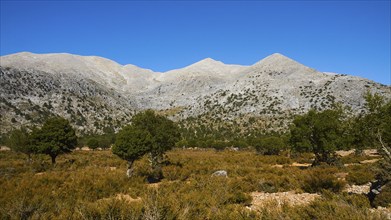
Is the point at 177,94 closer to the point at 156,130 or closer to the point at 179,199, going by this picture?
the point at 156,130

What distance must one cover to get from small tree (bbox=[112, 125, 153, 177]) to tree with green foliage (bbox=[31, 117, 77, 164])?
12555 mm

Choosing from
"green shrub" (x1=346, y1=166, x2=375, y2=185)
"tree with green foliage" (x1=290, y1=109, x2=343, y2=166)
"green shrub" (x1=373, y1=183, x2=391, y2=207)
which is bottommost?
"green shrub" (x1=346, y1=166, x2=375, y2=185)

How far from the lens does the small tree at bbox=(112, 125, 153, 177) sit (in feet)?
83.9

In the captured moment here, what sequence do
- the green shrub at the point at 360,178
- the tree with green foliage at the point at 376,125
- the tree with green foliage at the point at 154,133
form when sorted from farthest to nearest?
the tree with green foliage at the point at 154,133
the green shrub at the point at 360,178
the tree with green foliage at the point at 376,125

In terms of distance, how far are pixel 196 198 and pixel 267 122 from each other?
84.8 meters

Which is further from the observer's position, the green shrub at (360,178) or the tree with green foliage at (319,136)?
the tree with green foliage at (319,136)

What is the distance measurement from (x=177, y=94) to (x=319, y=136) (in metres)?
121

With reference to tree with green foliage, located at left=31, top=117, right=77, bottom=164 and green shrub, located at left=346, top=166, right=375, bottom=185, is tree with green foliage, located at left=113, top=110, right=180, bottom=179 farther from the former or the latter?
green shrub, located at left=346, top=166, right=375, bottom=185

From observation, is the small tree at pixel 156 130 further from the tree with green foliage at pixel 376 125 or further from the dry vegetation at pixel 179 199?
the tree with green foliage at pixel 376 125

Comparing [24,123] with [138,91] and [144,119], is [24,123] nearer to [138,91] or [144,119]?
[144,119]

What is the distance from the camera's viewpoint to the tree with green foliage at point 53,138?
113ft

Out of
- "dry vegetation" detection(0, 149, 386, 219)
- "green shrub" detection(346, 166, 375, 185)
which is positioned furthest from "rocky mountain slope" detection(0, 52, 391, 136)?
"green shrub" detection(346, 166, 375, 185)

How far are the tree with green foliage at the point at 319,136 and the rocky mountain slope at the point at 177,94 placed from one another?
57.9m

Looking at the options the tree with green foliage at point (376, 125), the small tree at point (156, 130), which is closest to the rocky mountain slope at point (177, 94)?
the small tree at point (156, 130)
